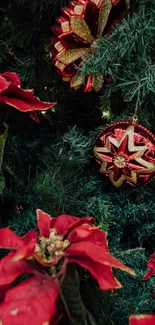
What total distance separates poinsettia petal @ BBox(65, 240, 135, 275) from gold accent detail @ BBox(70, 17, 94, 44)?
244mm

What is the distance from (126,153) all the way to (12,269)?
0.63 feet

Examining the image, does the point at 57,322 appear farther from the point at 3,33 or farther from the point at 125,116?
the point at 3,33

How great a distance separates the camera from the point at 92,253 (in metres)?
0.35

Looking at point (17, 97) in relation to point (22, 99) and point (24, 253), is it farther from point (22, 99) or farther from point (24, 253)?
point (24, 253)

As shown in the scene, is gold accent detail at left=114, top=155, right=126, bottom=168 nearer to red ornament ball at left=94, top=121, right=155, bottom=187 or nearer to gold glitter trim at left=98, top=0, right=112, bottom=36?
red ornament ball at left=94, top=121, right=155, bottom=187

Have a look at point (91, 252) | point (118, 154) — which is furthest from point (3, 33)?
point (91, 252)

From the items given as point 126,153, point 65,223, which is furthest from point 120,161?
point 65,223

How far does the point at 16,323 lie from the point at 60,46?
303 mm

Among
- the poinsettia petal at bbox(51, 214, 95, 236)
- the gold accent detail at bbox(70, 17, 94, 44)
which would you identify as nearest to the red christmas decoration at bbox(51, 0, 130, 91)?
the gold accent detail at bbox(70, 17, 94, 44)

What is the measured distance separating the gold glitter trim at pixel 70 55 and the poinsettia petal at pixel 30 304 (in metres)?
0.25

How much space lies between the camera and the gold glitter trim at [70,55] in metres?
0.50

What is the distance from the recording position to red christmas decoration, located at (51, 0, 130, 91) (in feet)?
1.59

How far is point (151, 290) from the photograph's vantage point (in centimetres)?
52

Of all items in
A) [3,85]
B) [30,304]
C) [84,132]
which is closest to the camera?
[30,304]
